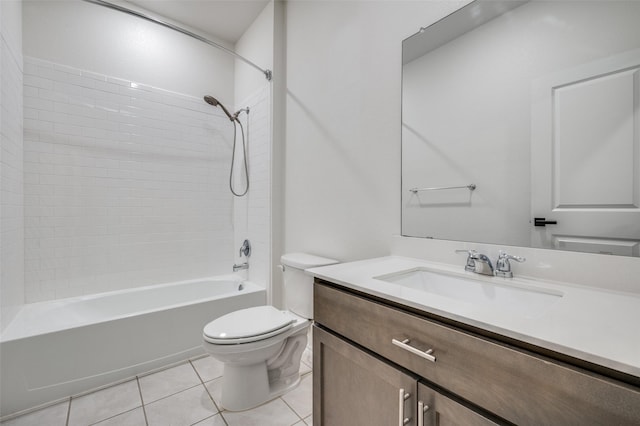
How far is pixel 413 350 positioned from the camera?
0.70 m

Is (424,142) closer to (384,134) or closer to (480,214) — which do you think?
(384,134)

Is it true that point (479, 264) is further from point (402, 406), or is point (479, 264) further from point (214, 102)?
point (214, 102)

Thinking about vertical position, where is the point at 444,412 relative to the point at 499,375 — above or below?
below

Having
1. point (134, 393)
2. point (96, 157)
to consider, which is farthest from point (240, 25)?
point (134, 393)

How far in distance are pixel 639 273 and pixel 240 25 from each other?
314 centimetres

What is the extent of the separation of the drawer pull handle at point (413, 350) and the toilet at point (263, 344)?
2.87 ft

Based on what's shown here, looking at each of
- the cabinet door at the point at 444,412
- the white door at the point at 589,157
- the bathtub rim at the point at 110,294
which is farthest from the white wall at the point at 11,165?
the white door at the point at 589,157

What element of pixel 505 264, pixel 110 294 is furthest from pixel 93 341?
pixel 505 264

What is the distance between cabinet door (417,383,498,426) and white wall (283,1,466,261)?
84 cm

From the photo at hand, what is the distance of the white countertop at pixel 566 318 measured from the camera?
1.53 feet

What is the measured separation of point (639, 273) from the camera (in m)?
0.78

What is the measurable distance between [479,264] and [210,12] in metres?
2.87

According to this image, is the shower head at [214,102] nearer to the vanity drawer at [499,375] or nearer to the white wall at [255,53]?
the white wall at [255,53]

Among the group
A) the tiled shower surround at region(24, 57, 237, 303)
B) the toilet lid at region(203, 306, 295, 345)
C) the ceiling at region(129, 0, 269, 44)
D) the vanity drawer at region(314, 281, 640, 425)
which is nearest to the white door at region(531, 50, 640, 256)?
the vanity drawer at region(314, 281, 640, 425)
